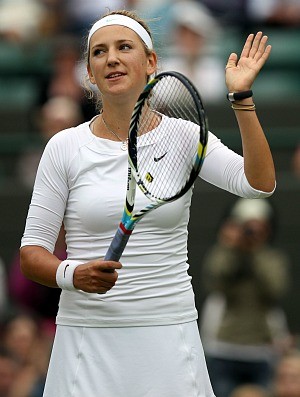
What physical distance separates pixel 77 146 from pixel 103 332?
589 mm

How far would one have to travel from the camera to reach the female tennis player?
11.2 ft

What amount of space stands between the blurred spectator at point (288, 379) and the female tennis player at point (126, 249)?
2.52m

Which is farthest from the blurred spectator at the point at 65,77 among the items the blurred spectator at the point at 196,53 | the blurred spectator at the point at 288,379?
the blurred spectator at the point at 288,379

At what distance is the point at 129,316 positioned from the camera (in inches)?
135

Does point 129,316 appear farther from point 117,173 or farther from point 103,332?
point 117,173

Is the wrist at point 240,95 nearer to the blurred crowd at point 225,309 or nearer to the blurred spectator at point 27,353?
the blurred crowd at point 225,309

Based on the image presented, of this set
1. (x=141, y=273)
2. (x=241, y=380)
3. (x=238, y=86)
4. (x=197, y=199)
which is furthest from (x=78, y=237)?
(x=197, y=199)

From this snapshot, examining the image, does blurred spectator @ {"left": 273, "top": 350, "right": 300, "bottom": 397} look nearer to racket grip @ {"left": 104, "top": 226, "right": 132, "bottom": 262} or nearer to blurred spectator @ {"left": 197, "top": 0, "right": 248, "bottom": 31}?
racket grip @ {"left": 104, "top": 226, "right": 132, "bottom": 262}

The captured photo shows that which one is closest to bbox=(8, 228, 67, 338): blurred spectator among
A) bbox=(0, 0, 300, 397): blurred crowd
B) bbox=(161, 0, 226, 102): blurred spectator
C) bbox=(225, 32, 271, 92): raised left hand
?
bbox=(0, 0, 300, 397): blurred crowd

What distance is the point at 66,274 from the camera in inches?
132

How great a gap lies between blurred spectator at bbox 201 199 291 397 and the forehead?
3091mm

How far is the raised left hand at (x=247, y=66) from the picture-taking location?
11.0 ft

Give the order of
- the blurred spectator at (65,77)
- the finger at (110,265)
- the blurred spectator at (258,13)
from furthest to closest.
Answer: the blurred spectator at (258,13), the blurred spectator at (65,77), the finger at (110,265)

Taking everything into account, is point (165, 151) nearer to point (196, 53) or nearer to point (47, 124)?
point (47, 124)
